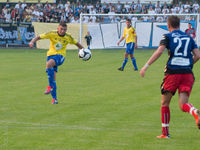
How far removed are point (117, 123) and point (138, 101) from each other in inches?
114

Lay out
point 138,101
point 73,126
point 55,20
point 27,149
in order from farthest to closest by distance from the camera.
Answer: point 55,20 < point 138,101 < point 73,126 < point 27,149

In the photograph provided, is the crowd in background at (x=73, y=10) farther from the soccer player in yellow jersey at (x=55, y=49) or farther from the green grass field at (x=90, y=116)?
the soccer player in yellow jersey at (x=55, y=49)

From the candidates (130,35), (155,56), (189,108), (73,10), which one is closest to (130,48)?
(130,35)

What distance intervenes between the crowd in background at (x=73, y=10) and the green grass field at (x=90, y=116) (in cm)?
2359

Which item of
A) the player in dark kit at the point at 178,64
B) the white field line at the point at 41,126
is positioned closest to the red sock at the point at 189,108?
the player in dark kit at the point at 178,64

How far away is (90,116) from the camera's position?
9688 millimetres

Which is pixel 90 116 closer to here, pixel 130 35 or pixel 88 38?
pixel 130 35

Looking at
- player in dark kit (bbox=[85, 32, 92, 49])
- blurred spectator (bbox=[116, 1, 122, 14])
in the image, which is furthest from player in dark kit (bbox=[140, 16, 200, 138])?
blurred spectator (bbox=[116, 1, 122, 14])

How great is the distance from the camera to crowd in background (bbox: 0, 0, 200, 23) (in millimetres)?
39812

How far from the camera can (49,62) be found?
38.6 ft

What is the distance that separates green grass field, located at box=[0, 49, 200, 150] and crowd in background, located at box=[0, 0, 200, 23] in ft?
77.4

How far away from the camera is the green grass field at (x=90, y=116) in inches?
290

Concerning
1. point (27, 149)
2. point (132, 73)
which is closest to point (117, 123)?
point (27, 149)

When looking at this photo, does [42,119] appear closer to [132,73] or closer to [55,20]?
[132,73]
